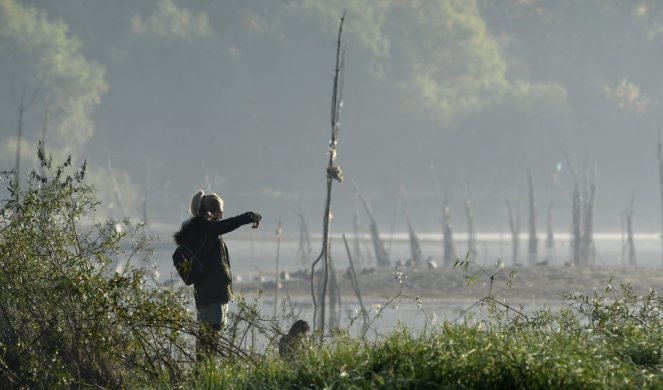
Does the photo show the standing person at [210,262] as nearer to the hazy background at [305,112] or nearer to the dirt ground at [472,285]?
the dirt ground at [472,285]

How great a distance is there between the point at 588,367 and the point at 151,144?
85823mm

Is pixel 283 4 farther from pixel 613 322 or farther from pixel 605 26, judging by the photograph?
pixel 613 322

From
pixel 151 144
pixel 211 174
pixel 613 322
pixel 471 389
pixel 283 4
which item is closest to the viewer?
pixel 471 389

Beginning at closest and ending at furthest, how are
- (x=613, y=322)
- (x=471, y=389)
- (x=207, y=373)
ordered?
(x=471, y=389)
(x=207, y=373)
(x=613, y=322)

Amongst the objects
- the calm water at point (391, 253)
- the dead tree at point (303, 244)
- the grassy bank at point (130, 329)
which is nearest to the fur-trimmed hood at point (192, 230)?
the grassy bank at point (130, 329)

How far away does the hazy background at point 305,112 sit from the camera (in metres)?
84.6

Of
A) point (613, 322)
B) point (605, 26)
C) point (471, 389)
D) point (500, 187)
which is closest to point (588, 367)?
point (471, 389)

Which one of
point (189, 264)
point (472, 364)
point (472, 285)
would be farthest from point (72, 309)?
point (472, 285)

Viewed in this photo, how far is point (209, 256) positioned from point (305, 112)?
85207 mm

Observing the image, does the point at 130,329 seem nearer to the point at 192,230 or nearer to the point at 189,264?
the point at 189,264

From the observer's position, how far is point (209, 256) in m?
9.98

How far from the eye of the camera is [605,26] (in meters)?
119

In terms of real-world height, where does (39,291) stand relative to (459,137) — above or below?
below

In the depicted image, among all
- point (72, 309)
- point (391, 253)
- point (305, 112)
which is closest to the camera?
point (72, 309)
